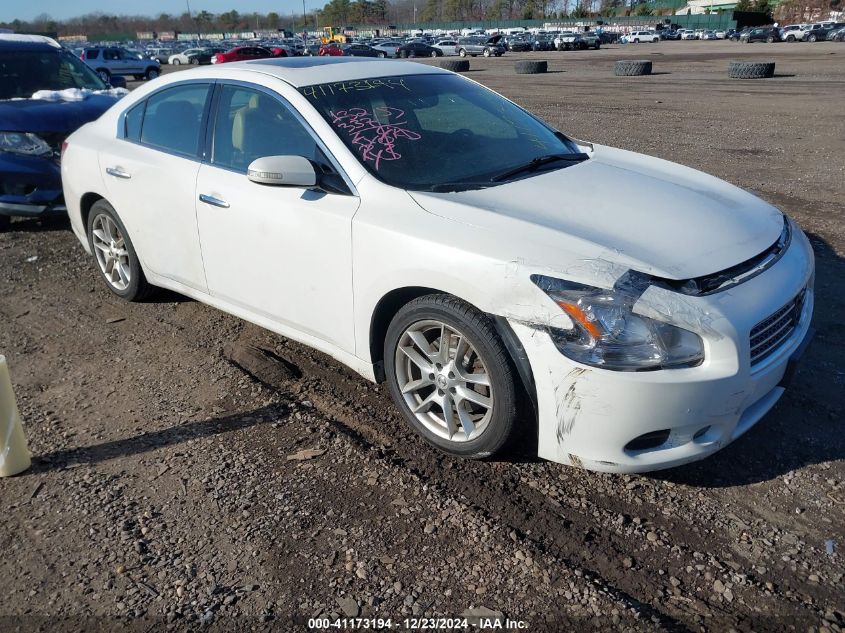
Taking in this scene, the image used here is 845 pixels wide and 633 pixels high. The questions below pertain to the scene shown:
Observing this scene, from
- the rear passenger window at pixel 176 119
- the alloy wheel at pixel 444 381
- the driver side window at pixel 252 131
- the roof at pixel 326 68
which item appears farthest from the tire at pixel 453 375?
the rear passenger window at pixel 176 119

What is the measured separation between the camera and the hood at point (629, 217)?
2906mm

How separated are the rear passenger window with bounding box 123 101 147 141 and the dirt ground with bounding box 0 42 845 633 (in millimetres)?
1378

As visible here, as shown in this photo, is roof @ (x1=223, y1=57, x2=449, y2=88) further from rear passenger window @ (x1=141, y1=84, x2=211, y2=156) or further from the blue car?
the blue car

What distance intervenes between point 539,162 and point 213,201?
6.06ft

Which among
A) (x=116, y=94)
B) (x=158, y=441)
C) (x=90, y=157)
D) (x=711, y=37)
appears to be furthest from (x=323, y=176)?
(x=711, y=37)

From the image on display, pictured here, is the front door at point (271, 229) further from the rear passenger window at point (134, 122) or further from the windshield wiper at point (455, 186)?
the rear passenger window at point (134, 122)

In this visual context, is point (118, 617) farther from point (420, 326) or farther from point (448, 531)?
point (420, 326)

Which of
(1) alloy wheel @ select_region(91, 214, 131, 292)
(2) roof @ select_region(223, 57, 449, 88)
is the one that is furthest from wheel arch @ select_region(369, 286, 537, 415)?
(1) alloy wheel @ select_region(91, 214, 131, 292)

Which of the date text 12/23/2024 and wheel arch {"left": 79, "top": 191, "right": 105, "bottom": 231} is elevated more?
wheel arch {"left": 79, "top": 191, "right": 105, "bottom": 231}

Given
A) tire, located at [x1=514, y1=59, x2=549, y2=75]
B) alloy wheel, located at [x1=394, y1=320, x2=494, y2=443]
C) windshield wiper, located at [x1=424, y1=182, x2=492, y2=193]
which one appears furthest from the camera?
tire, located at [x1=514, y1=59, x2=549, y2=75]

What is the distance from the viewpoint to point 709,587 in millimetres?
2539

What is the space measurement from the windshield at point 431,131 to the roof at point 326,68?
77mm

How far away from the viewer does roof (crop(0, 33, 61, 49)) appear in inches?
326

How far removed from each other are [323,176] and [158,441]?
5.15 feet
